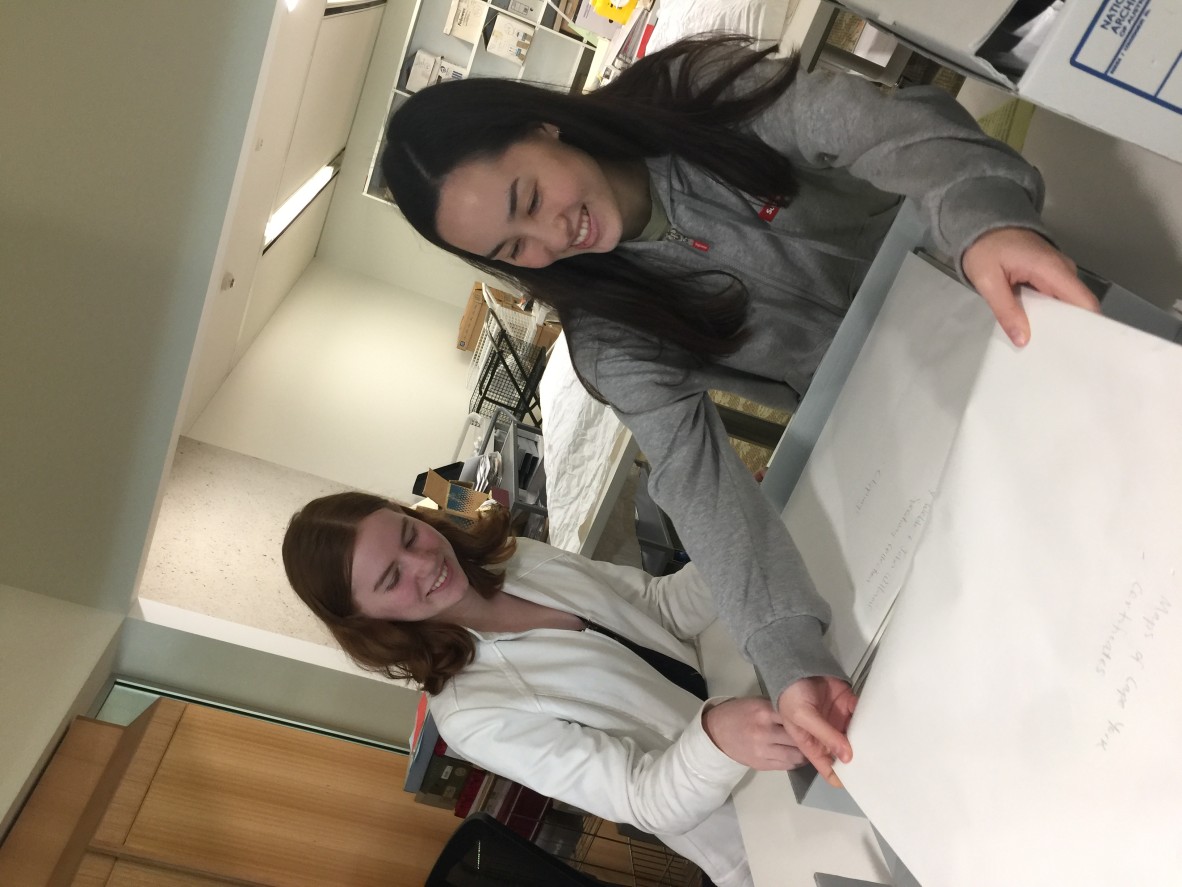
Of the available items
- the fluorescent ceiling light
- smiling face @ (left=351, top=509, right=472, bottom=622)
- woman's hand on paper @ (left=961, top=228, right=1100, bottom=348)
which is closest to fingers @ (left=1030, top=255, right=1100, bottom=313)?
woman's hand on paper @ (left=961, top=228, right=1100, bottom=348)

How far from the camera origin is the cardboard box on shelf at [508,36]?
453 centimetres

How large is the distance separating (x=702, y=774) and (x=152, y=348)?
4.63ft

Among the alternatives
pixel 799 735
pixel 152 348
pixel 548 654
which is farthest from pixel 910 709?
pixel 152 348

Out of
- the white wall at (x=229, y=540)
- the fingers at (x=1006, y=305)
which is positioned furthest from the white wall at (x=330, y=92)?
the fingers at (x=1006, y=305)

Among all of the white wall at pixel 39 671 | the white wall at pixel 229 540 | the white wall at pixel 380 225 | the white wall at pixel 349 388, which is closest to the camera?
the white wall at pixel 39 671

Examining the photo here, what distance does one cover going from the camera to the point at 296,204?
4.21 metres

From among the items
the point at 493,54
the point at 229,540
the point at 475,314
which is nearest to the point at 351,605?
the point at 229,540

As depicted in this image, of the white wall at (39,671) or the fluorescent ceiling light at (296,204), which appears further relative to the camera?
the fluorescent ceiling light at (296,204)

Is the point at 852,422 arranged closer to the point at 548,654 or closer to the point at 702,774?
the point at 702,774

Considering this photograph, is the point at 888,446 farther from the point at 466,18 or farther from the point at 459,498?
the point at 466,18

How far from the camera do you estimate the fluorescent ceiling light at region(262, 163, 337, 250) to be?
3.85 meters

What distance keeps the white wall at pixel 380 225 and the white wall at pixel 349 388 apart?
11cm

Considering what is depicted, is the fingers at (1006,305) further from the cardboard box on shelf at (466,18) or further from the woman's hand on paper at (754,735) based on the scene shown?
the cardboard box on shelf at (466,18)

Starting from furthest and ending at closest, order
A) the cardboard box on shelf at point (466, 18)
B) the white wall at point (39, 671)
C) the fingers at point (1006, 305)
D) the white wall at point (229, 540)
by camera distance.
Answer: the cardboard box on shelf at point (466, 18) < the white wall at point (229, 540) < the white wall at point (39, 671) < the fingers at point (1006, 305)
